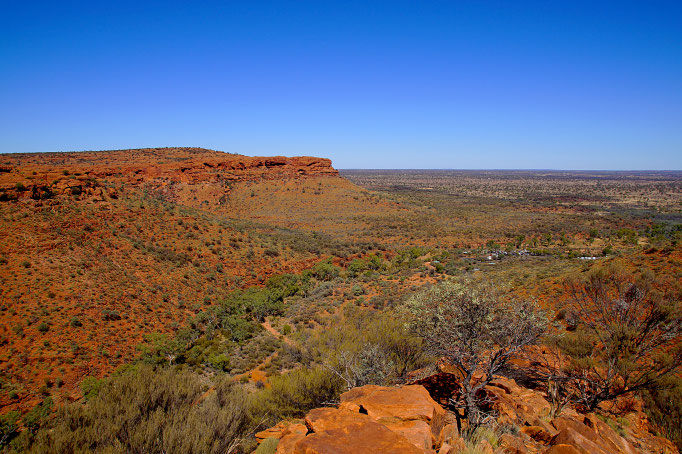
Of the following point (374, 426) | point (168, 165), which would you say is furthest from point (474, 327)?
point (168, 165)

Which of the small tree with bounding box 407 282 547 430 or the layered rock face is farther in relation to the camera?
the small tree with bounding box 407 282 547 430

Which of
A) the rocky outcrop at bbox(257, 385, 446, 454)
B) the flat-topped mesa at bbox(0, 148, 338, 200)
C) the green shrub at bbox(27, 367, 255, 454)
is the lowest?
the green shrub at bbox(27, 367, 255, 454)

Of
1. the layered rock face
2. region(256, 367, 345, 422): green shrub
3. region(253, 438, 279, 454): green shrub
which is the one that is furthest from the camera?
region(256, 367, 345, 422): green shrub

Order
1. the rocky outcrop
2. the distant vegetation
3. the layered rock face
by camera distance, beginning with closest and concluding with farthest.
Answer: the rocky outcrop
the layered rock face
the distant vegetation

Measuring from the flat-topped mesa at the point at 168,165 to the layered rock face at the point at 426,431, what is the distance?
3784cm

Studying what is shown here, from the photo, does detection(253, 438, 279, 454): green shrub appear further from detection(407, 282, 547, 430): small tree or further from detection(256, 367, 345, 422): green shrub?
detection(407, 282, 547, 430): small tree

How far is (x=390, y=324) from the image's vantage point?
9.81 meters

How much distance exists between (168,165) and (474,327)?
2101 inches

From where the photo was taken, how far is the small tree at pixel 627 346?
6824 mm

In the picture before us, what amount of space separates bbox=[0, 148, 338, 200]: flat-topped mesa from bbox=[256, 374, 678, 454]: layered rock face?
37.8 meters

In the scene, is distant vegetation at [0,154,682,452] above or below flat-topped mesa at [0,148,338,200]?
below

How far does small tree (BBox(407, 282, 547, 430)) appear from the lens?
20.6 ft

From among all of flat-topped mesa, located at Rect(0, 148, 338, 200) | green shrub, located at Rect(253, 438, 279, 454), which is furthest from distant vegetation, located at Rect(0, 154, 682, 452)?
flat-topped mesa, located at Rect(0, 148, 338, 200)

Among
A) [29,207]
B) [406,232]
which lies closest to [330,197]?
[406,232]
